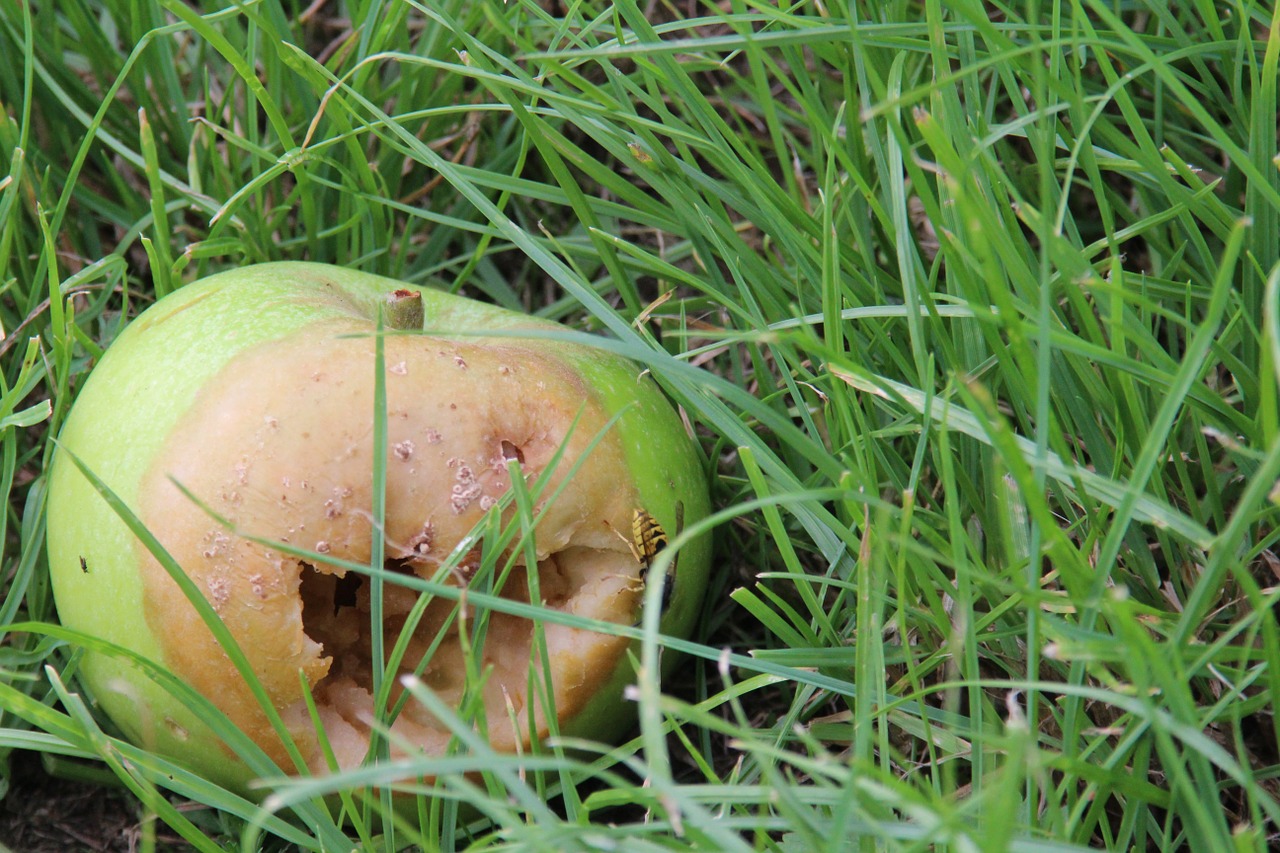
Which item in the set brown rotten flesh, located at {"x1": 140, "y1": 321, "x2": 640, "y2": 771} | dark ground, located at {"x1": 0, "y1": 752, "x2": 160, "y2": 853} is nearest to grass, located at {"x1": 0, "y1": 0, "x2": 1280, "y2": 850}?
dark ground, located at {"x1": 0, "y1": 752, "x2": 160, "y2": 853}

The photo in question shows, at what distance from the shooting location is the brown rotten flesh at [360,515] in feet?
4.46

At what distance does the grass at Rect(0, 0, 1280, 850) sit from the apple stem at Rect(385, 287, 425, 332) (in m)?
0.17

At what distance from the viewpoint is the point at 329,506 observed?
4.47 ft

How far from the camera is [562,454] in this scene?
1445 millimetres

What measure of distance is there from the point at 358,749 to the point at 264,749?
115mm

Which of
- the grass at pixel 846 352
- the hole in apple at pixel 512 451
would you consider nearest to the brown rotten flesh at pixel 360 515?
the hole in apple at pixel 512 451

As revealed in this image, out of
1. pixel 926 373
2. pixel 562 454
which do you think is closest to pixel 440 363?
pixel 562 454

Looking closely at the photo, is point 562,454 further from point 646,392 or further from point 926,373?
point 926,373

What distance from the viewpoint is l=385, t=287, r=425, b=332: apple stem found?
1.56m

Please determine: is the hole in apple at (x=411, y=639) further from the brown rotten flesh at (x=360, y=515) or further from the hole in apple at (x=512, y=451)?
the hole in apple at (x=512, y=451)

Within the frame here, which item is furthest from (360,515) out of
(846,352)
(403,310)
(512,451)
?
(846,352)

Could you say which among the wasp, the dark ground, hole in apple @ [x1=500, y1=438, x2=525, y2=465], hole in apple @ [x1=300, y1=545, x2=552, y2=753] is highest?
hole in apple @ [x1=500, y1=438, x2=525, y2=465]

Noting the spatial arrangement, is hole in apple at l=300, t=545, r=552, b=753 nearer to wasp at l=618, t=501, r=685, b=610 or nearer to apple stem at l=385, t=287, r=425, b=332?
wasp at l=618, t=501, r=685, b=610

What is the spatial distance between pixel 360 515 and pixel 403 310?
33 centimetres
